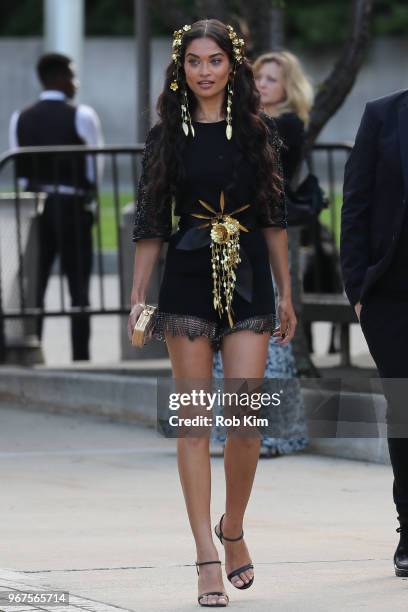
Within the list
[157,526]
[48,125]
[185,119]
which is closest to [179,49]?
[185,119]

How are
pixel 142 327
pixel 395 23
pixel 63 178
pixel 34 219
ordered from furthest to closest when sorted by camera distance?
1. pixel 395 23
2. pixel 34 219
3. pixel 63 178
4. pixel 142 327

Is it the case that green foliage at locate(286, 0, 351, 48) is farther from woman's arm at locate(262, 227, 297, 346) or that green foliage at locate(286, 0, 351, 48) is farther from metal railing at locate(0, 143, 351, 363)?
woman's arm at locate(262, 227, 297, 346)

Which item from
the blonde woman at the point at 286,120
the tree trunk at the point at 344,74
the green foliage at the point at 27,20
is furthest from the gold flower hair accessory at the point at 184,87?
the green foliage at the point at 27,20

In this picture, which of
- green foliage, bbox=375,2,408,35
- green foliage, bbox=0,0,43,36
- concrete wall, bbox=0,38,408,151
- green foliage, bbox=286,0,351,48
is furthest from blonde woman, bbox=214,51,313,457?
green foliage, bbox=0,0,43,36

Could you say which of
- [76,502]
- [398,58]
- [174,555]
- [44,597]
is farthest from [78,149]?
[398,58]

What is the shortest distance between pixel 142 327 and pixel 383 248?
0.82 m

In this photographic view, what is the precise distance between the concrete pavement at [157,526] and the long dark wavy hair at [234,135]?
1.20 metres

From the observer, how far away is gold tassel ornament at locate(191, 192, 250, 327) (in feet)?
17.8

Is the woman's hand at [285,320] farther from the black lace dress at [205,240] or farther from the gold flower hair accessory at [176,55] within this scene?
the gold flower hair accessory at [176,55]

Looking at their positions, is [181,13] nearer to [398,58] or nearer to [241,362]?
[241,362]

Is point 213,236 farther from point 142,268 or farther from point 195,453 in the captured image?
point 195,453

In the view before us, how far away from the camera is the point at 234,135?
5.55 m

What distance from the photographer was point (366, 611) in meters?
5.12

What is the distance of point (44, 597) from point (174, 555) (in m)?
1.01
